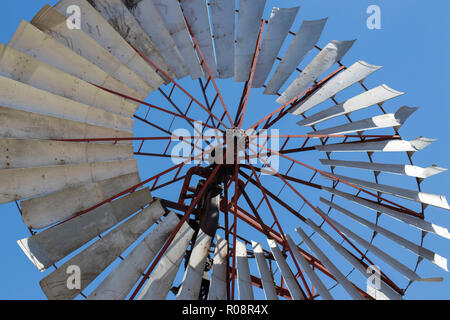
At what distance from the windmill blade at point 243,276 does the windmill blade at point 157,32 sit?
5.41 m

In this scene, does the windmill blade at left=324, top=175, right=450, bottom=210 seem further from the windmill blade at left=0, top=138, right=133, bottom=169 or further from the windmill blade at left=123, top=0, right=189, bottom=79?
the windmill blade at left=0, top=138, right=133, bottom=169

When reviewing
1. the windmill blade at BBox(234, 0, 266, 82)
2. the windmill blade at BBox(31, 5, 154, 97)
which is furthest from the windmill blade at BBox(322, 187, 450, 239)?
the windmill blade at BBox(31, 5, 154, 97)

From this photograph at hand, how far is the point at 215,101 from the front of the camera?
1081 cm

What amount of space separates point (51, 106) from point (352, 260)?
791 centimetres

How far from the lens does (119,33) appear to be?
29.3 ft

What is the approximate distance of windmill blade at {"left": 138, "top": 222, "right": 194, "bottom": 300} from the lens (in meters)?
6.77

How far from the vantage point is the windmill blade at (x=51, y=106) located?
6.77 metres

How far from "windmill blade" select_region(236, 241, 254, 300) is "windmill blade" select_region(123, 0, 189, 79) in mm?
5408

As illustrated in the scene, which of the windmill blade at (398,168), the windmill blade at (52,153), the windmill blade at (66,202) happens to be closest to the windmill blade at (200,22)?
the windmill blade at (52,153)

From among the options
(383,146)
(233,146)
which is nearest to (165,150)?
(233,146)

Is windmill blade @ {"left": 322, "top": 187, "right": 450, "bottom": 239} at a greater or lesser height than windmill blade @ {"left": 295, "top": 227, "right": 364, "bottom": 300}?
greater

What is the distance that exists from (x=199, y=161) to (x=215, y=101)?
85.4 inches
